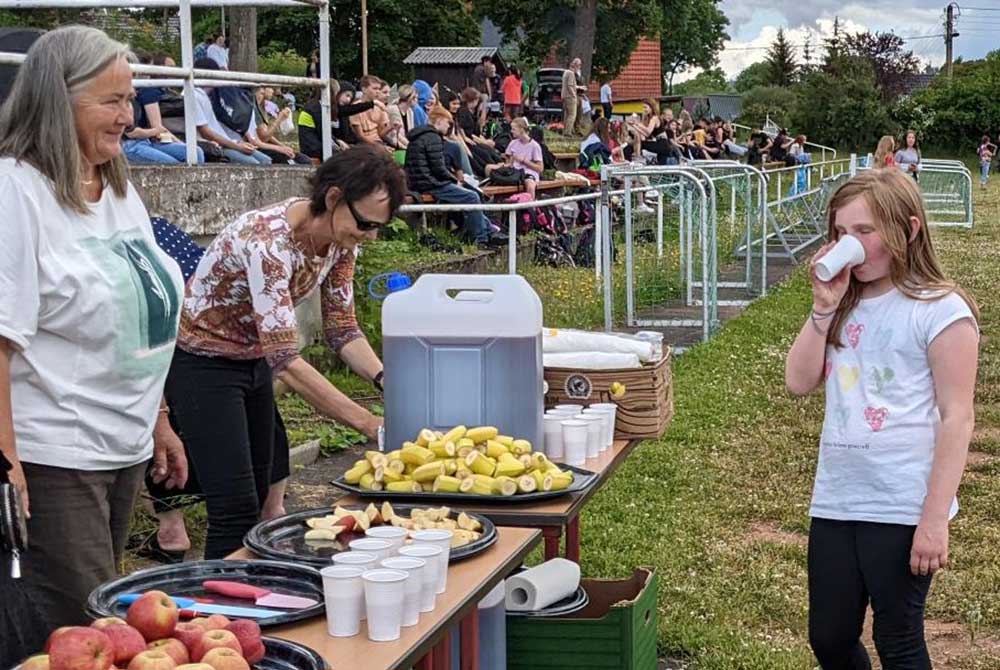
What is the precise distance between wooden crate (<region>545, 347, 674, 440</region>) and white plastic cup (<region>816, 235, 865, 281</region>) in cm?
116

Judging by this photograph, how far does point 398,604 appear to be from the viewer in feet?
8.73

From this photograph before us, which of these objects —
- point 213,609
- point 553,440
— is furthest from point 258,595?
point 553,440

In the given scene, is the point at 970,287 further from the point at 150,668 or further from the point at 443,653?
the point at 150,668

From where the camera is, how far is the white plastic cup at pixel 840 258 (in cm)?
357

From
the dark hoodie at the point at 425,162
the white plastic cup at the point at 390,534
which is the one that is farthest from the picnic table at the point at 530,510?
the dark hoodie at the point at 425,162

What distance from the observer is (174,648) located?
2307 mm

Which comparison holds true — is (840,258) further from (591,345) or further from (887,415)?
(591,345)

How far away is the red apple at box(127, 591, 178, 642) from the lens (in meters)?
2.39

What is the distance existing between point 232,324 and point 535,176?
14055 mm

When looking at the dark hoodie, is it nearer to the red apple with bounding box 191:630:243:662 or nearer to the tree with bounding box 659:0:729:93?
the red apple with bounding box 191:630:243:662

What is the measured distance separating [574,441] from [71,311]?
5.44 feet

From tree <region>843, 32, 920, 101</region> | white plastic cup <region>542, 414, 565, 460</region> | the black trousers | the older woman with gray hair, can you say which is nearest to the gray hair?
the older woman with gray hair

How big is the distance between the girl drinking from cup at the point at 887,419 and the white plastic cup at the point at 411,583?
1373mm

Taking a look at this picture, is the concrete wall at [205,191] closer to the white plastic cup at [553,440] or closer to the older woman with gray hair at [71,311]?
the white plastic cup at [553,440]
